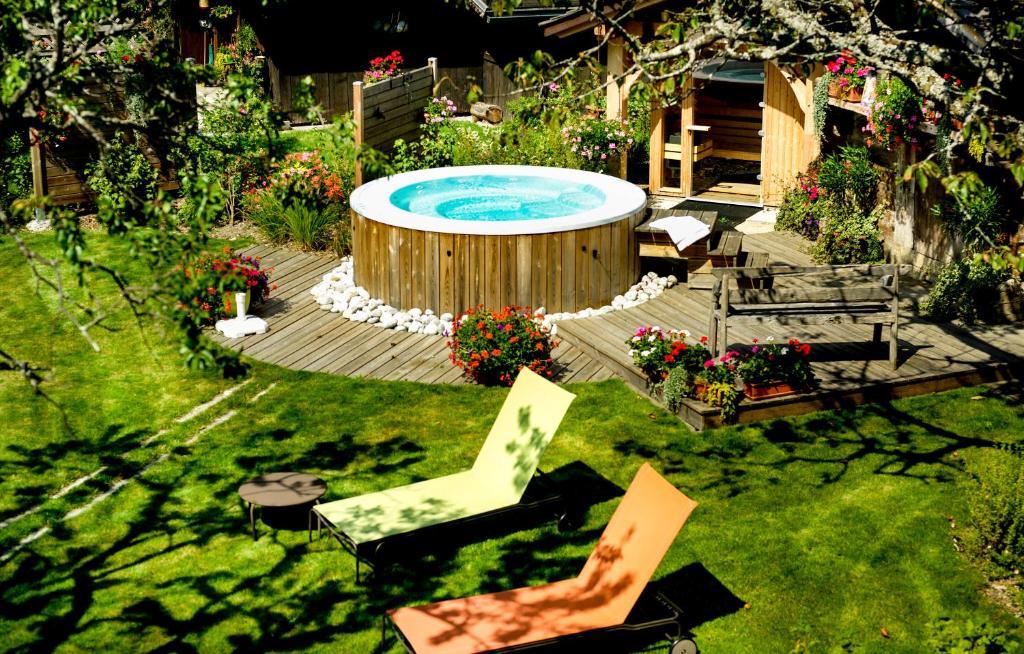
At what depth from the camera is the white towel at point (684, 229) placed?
15.9m

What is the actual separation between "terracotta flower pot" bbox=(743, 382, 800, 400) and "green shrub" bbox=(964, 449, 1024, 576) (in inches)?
112

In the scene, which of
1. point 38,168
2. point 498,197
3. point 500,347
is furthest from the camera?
point 38,168

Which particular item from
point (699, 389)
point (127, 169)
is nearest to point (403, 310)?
point (699, 389)

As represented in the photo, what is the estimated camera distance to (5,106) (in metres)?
8.28

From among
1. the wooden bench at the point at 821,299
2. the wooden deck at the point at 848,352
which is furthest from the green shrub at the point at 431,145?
the wooden bench at the point at 821,299

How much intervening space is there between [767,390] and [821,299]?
3.76ft

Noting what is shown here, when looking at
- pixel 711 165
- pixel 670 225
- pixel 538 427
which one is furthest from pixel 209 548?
pixel 711 165

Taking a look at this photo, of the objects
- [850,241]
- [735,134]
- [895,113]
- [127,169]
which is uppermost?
[895,113]

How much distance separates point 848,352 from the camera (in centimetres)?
1398

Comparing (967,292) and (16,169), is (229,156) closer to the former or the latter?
(16,169)

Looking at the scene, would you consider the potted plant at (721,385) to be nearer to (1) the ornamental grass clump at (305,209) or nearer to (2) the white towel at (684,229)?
(2) the white towel at (684,229)

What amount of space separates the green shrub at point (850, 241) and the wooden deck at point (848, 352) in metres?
1.03

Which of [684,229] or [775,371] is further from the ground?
[684,229]

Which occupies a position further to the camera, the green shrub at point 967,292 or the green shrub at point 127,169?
the green shrub at point 127,169
